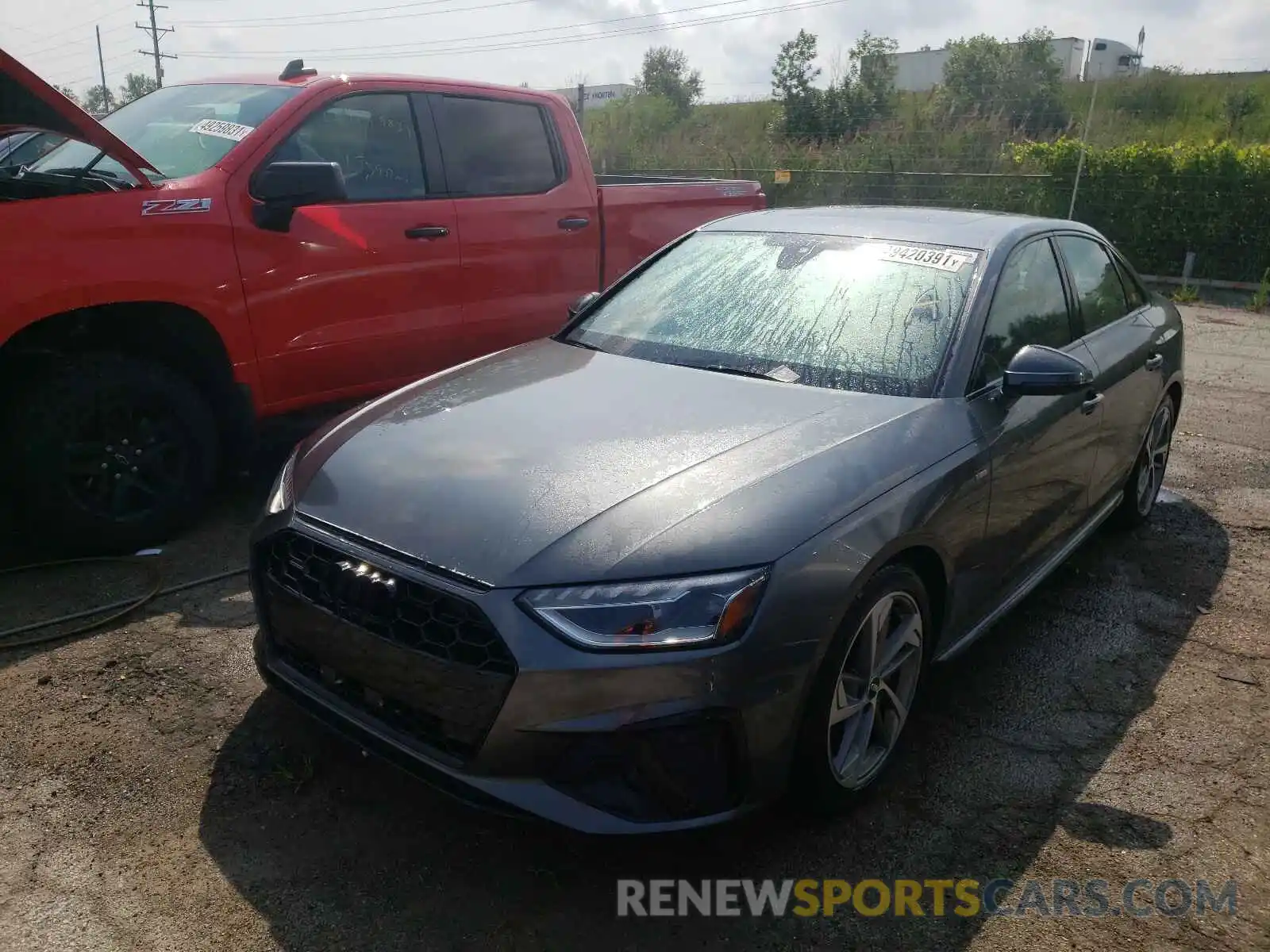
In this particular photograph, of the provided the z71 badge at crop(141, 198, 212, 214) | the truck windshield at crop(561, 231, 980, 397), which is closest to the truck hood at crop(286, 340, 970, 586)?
the truck windshield at crop(561, 231, 980, 397)

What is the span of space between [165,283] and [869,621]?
122 inches

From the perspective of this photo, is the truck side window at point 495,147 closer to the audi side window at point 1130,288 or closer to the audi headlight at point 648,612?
the audi side window at point 1130,288

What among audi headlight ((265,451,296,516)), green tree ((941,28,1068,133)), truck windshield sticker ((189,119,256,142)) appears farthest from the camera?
green tree ((941,28,1068,133))

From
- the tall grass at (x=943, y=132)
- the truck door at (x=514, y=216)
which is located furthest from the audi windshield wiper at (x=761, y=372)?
the tall grass at (x=943, y=132)

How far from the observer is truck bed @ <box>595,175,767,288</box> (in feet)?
19.4

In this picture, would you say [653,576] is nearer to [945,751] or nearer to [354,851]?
[354,851]

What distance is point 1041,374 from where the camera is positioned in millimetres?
3121

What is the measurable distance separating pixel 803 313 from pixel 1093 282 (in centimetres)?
160

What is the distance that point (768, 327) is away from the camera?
3.44 meters

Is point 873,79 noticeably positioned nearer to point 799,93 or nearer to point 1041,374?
point 799,93

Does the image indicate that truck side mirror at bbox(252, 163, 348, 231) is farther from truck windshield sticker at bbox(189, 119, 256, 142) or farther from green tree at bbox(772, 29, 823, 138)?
green tree at bbox(772, 29, 823, 138)

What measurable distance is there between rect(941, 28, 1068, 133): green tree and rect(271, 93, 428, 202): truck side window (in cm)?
1923

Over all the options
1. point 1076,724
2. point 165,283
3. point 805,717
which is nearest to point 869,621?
point 805,717

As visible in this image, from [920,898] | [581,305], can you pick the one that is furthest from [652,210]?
[920,898]
